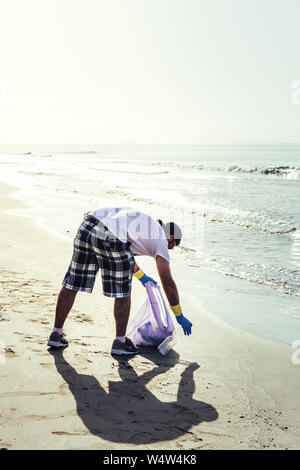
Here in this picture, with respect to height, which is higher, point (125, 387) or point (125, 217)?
point (125, 217)

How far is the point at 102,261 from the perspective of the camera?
4.00 meters

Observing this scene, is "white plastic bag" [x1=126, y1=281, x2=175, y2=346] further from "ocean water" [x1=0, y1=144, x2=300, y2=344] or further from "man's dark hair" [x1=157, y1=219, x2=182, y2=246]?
"ocean water" [x1=0, y1=144, x2=300, y2=344]

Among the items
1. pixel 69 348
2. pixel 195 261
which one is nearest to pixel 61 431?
pixel 69 348

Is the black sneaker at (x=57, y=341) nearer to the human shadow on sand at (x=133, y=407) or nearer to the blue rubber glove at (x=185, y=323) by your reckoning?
the human shadow on sand at (x=133, y=407)

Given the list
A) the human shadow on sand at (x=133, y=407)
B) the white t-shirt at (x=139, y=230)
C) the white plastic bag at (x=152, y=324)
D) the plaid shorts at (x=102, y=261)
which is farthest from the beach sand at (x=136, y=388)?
the white t-shirt at (x=139, y=230)

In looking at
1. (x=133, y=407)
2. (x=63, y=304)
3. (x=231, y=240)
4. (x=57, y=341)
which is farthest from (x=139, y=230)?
(x=231, y=240)

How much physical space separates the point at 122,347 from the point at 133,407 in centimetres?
92

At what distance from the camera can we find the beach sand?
113 inches

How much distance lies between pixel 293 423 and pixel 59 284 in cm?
356

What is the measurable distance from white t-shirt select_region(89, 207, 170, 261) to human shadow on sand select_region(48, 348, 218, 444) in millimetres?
979

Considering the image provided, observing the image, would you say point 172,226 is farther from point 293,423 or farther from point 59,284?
point 59,284

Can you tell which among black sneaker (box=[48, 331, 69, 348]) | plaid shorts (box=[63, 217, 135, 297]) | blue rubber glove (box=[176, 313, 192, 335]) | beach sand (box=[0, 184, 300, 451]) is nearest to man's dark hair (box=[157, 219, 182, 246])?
plaid shorts (box=[63, 217, 135, 297])

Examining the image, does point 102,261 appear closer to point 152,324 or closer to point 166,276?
point 166,276
